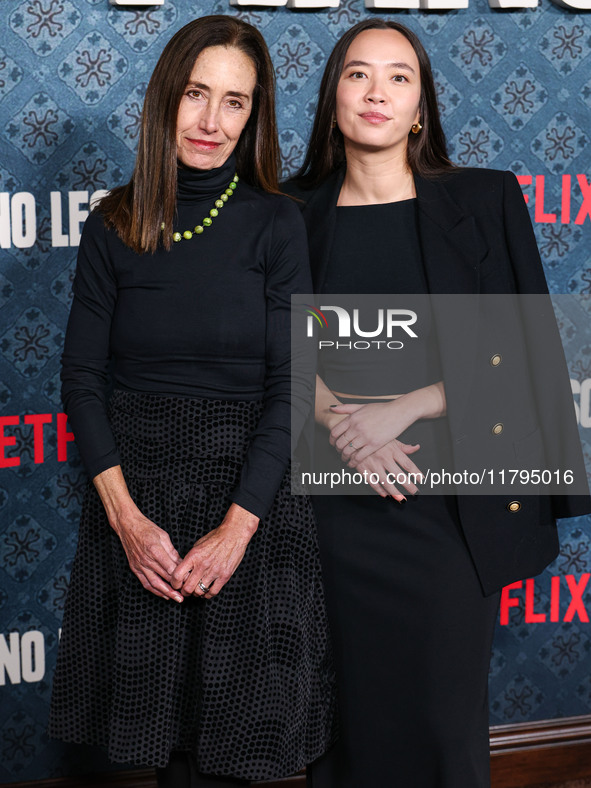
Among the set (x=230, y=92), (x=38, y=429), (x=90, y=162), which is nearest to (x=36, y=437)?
(x=38, y=429)

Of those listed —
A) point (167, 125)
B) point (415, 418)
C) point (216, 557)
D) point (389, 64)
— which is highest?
point (389, 64)

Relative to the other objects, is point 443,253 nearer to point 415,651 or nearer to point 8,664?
point 415,651

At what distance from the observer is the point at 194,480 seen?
5.15 ft

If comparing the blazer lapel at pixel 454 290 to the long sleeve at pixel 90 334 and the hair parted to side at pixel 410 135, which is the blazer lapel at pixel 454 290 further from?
the long sleeve at pixel 90 334

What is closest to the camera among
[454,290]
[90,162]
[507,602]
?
[454,290]

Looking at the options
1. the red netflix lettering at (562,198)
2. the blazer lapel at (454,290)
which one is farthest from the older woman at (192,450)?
the red netflix lettering at (562,198)

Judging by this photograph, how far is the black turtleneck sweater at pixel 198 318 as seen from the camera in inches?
61.8

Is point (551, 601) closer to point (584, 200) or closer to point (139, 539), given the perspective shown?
point (584, 200)

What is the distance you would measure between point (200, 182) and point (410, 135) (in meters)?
0.48

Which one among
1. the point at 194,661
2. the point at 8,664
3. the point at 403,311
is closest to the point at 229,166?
the point at 403,311

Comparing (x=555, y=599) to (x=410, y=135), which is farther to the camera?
→ (x=555, y=599)

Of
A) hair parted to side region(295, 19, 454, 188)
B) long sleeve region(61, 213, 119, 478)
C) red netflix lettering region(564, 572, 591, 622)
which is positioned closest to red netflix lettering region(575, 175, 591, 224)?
hair parted to side region(295, 19, 454, 188)

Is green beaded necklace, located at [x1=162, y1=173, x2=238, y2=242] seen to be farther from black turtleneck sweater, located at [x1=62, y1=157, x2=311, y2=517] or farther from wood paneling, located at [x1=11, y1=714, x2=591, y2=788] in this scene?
wood paneling, located at [x1=11, y1=714, x2=591, y2=788]

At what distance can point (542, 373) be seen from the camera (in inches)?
70.0
